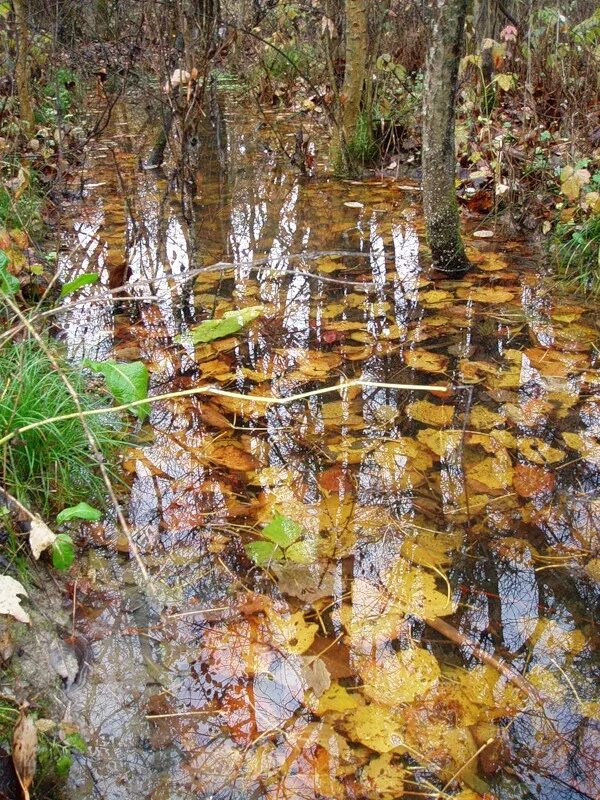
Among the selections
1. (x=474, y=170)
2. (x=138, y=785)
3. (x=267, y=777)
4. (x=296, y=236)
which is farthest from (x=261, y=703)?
(x=474, y=170)

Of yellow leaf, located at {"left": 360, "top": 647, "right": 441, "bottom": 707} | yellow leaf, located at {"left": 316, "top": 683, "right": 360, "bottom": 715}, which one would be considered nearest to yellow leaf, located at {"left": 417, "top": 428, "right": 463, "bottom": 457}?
yellow leaf, located at {"left": 360, "top": 647, "right": 441, "bottom": 707}

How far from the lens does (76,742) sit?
1.43 meters

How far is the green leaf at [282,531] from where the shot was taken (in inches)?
77.2

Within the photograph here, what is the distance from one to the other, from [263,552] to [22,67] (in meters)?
4.59

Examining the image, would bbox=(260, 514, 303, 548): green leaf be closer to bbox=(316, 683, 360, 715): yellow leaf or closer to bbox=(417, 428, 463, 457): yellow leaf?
bbox=(316, 683, 360, 715): yellow leaf

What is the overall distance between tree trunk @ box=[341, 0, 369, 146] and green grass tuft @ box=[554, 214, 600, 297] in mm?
2298

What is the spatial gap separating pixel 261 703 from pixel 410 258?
9.26 ft

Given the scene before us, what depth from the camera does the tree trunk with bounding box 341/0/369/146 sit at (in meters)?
4.98

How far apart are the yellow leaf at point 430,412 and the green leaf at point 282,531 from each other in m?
0.76

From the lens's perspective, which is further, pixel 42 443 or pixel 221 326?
pixel 221 326

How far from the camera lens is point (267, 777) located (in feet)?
4.69

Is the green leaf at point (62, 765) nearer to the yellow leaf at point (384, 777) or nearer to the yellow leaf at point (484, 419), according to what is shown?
the yellow leaf at point (384, 777)

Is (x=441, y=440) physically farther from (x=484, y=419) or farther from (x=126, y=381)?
(x=126, y=381)

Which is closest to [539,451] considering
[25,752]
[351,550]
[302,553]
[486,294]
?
[351,550]
